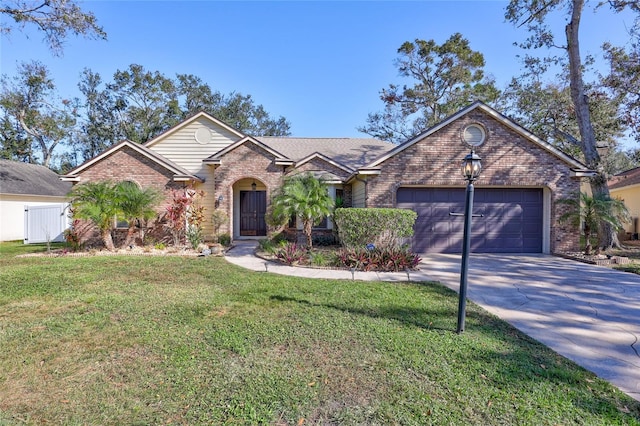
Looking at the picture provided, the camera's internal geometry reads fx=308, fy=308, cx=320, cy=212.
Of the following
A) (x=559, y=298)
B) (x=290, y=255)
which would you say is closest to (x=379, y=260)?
(x=290, y=255)

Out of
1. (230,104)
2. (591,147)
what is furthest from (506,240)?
(230,104)

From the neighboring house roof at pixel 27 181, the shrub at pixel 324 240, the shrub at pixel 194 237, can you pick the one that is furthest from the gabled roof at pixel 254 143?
the neighboring house roof at pixel 27 181

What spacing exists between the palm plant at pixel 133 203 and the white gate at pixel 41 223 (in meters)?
6.01

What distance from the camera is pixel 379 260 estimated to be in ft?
27.8

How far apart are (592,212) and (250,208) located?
13623 millimetres

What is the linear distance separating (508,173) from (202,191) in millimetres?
12618

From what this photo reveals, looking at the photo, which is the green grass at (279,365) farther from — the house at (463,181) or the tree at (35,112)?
the tree at (35,112)

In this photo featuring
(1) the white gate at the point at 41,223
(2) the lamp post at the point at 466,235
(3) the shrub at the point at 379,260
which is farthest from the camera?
(1) the white gate at the point at 41,223

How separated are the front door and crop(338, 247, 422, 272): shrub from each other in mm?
7786

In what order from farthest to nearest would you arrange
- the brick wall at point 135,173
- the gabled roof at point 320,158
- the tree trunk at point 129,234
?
1. the gabled roof at point 320,158
2. the brick wall at point 135,173
3. the tree trunk at point 129,234

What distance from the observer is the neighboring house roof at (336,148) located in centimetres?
1625

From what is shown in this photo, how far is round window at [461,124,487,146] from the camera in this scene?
1109 centimetres

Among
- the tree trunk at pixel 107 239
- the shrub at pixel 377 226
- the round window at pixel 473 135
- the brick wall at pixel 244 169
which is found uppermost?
the round window at pixel 473 135

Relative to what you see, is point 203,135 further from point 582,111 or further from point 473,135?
point 582,111
